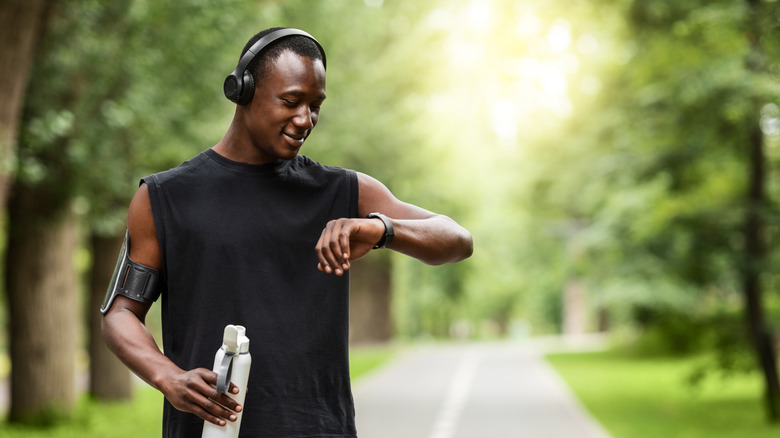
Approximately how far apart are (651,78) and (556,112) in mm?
10012

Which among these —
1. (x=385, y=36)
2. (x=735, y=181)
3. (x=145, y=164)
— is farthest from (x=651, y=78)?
(x=385, y=36)

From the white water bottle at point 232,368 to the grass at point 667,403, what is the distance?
36.7 ft

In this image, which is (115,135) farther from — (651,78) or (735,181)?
(735,181)

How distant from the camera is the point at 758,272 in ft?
43.5

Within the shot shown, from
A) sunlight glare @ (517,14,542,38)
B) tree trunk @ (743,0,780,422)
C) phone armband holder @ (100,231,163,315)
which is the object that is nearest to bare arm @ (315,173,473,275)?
phone armband holder @ (100,231,163,315)

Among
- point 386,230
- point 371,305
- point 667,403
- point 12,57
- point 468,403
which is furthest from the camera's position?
point 371,305

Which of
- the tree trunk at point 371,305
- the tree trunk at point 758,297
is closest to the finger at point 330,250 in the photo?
the tree trunk at point 758,297

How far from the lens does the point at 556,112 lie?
24.5m

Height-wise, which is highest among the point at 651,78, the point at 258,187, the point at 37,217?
the point at 651,78

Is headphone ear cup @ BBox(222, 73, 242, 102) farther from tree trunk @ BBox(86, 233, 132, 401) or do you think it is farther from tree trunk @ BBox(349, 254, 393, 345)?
tree trunk @ BBox(349, 254, 393, 345)

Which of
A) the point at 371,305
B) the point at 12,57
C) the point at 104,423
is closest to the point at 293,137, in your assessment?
the point at 12,57

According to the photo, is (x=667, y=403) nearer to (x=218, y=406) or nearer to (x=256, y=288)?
(x=256, y=288)

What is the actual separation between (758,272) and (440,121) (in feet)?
42.4

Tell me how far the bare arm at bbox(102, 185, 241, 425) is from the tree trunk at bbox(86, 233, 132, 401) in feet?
45.2
